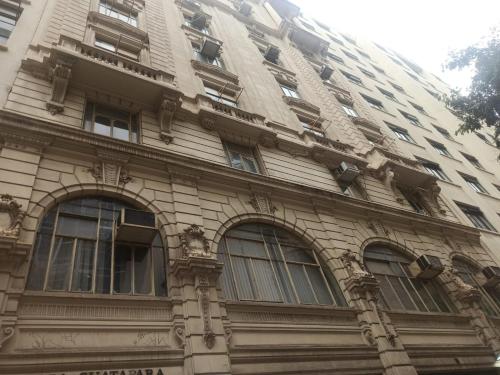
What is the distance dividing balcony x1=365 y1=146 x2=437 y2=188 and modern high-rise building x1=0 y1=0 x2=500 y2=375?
12 cm

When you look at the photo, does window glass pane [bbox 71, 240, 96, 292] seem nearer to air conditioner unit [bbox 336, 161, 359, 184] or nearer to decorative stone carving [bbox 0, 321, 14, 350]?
decorative stone carving [bbox 0, 321, 14, 350]

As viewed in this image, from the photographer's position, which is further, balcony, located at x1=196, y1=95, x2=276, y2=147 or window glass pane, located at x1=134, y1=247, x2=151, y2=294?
balcony, located at x1=196, y1=95, x2=276, y2=147

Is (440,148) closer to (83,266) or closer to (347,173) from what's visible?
(347,173)

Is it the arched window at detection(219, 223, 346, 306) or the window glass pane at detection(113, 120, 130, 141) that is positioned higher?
the window glass pane at detection(113, 120, 130, 141)

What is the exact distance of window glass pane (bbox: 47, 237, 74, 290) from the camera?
22.8 feet

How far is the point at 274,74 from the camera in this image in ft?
71.1

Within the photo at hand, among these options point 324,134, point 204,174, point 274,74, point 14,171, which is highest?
point 274,74

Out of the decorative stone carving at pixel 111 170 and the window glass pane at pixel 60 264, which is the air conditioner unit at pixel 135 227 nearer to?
the window glass pane at pixel 60 264

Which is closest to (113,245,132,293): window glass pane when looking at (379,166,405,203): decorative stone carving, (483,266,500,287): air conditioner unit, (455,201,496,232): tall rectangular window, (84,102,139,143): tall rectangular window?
(84,102,139,143): tall rectangular window

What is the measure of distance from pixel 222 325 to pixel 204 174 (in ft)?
15.5

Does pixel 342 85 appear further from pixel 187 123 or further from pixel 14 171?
pixel 14 171

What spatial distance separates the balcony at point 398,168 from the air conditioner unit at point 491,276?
5.25m

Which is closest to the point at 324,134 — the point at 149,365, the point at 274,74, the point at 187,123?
the point at 274,74

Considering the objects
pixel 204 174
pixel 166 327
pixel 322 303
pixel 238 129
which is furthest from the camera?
pixel 238 129
